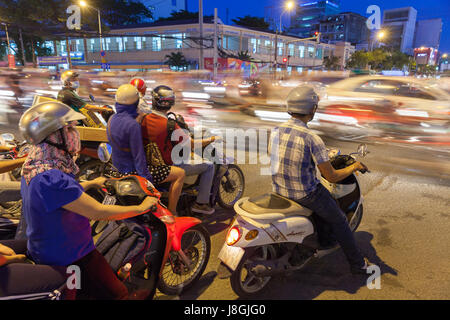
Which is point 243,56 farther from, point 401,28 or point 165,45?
point 401,28

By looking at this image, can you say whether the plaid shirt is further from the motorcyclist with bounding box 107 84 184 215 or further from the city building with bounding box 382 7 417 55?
the city building with bounding box 382 7 417 55

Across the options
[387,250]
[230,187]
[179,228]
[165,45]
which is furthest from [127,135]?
[165,45]

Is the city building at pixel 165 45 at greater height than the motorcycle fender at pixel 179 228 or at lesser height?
greater

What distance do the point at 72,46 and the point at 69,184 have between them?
71.4m

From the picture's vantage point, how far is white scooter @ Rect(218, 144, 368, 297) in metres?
2.70

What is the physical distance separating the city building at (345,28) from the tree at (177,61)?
273ft

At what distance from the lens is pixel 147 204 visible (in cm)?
229

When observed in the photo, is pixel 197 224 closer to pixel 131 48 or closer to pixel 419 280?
pixel 419 280

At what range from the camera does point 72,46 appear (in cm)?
6281

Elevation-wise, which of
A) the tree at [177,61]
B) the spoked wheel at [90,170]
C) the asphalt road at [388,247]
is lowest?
the asphalt road at [388,247]

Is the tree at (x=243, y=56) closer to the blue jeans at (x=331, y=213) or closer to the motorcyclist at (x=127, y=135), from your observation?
the motorcyclist at (x=127, y=135)

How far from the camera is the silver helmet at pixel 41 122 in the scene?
70.9 inches

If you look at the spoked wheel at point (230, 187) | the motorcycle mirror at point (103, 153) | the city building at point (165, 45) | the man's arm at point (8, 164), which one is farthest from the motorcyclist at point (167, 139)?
the city building at point (165, 45)

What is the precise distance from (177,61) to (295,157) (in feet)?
164
